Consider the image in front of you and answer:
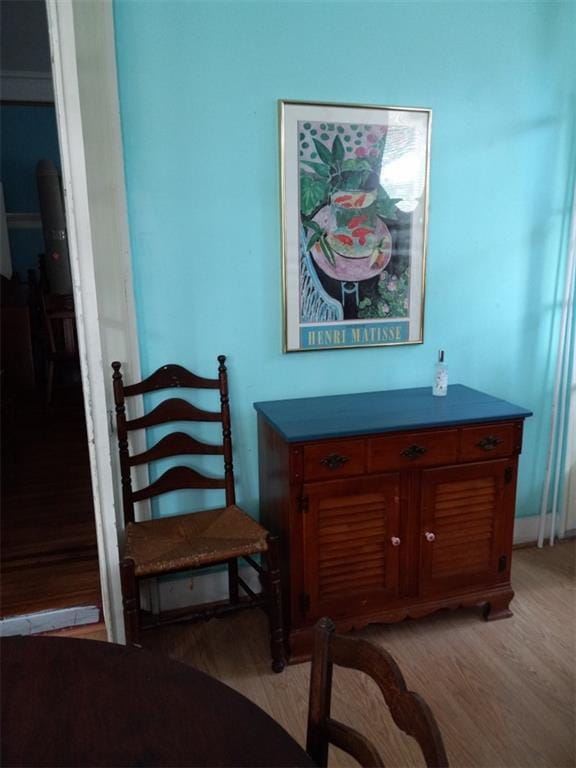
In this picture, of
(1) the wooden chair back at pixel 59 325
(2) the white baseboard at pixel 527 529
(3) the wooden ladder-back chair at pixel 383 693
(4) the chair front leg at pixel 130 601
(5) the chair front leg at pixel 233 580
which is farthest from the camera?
(1) the wooden chair back at pixel 59 325

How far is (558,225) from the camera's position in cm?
262

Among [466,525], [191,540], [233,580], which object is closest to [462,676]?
[466,525]

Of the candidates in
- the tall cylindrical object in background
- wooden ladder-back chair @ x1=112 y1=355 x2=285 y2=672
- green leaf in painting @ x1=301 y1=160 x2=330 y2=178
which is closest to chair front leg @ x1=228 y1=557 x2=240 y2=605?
wooden ladder-back chair @ x1=112 y1=355 x2=285 y2=672

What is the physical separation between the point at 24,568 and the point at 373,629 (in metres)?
1.43

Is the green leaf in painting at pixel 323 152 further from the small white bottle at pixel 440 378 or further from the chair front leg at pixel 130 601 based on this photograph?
the chair front leg at pixel 130 601

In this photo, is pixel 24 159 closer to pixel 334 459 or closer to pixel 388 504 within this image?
pixel 334 459

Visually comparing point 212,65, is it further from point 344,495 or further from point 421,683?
point 421,683

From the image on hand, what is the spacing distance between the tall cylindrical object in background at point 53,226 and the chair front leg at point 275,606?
13.3 ft

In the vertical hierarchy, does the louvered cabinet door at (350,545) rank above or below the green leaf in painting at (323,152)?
below

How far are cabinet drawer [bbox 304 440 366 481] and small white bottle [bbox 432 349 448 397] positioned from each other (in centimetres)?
57

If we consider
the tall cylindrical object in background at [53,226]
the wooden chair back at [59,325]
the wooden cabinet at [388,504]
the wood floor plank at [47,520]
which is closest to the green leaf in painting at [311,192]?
the wooden cabinet at [388,504]

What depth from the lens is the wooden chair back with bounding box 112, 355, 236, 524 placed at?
6.91ft

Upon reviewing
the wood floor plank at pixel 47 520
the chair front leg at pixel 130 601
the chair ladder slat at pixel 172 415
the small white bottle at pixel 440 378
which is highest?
the small white bottle at pixel 440 378

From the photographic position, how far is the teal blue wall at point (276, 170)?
207cm
